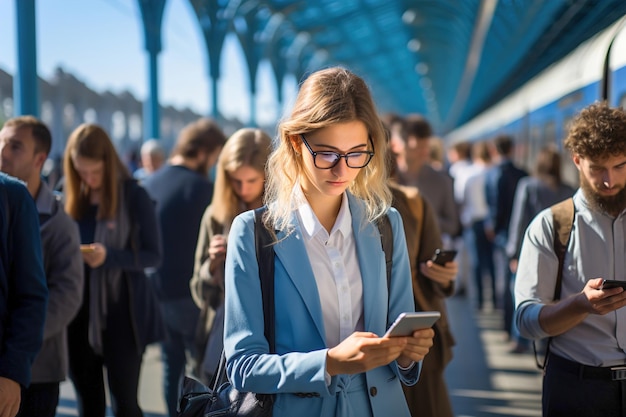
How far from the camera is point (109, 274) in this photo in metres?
4.01

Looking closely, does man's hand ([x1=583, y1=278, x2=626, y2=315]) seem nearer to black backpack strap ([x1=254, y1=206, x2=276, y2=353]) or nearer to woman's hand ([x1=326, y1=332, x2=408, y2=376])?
woman's hand ([x1=326, y1=332, x2=408, y2=376])

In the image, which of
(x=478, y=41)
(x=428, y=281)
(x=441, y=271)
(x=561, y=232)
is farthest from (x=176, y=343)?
(x=478, y=41)

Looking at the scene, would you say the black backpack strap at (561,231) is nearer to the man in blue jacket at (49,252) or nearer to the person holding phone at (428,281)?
the person holding phone at (428,281)

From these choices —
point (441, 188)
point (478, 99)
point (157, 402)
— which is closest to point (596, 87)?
point (441, 188)

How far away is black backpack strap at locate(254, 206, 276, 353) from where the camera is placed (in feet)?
6.65

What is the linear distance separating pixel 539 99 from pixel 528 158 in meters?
0.82

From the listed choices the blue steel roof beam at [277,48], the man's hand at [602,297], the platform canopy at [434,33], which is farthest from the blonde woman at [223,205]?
the blue steel roof beam at [277,48]

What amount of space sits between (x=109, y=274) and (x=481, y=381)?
3.22 meters

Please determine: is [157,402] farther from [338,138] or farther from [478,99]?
[478,99]

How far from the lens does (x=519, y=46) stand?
2295 centimetres

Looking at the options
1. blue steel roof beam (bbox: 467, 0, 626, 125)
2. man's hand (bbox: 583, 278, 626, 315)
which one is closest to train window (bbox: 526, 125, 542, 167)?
blue steel roof beam (bbox: 467, 0, 626, 125)

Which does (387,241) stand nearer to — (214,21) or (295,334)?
(295,334)

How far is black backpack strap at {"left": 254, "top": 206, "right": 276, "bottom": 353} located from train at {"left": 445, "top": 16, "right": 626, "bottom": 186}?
138cm

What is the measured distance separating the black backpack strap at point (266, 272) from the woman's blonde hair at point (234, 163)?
1.45 m
